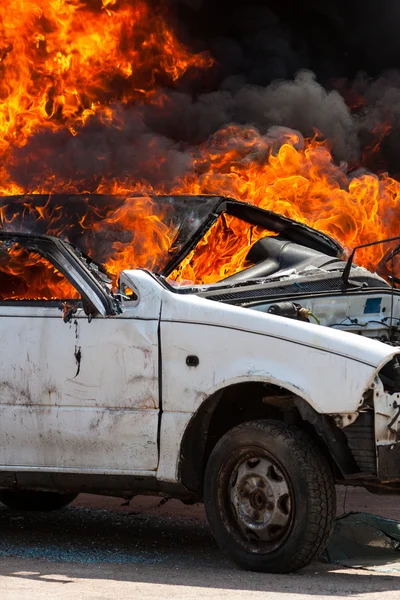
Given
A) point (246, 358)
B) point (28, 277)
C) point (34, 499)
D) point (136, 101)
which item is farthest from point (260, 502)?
point (136, 101)

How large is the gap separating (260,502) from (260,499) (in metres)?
0.02

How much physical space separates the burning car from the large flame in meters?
2.90

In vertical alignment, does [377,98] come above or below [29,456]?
above

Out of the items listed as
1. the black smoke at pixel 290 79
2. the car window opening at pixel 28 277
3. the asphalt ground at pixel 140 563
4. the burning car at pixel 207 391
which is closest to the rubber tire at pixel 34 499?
the asphalt ground at pixel 140 563

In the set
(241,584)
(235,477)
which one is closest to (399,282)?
(235,477)

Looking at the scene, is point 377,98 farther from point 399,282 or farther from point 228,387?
point 228,387

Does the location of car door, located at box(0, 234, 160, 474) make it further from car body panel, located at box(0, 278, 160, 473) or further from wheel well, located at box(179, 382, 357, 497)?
wheel well, located at box(179, 382, 357, 497)

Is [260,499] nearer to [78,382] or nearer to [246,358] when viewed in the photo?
[246,358]

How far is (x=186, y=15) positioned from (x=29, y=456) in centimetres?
928

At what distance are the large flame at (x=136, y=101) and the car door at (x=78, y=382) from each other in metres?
3.11

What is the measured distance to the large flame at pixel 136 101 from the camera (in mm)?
11422

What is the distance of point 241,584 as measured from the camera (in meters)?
5.81

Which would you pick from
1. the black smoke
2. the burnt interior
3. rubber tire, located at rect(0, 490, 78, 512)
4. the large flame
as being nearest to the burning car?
the burnt interior

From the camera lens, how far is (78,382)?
6547 millimetres
